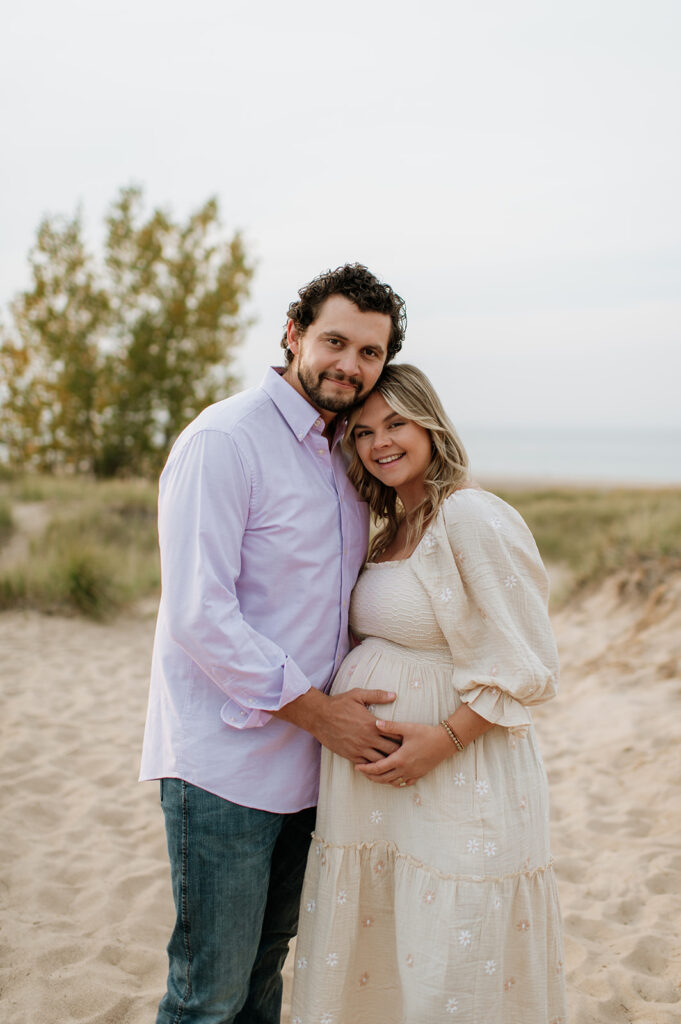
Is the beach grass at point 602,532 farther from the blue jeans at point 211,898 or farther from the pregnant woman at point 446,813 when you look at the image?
the blue jeans at point 211,898

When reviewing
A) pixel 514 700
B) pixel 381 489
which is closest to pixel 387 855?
pixel 514 700

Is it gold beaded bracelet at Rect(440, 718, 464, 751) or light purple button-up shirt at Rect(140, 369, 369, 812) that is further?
gold beaded bracelet at Rect(440, 718, 464, 751)

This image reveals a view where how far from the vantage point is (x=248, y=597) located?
2252 mm

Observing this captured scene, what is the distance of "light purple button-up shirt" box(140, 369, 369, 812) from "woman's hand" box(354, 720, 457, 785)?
24 centimetres

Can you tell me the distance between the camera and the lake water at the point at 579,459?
44812 mm

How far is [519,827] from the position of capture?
2238 mm

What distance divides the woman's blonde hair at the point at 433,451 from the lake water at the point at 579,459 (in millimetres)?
36004

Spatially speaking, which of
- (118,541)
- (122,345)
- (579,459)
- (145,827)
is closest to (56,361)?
(122,345)

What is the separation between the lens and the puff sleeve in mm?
2221

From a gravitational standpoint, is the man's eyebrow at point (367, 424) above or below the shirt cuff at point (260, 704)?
above

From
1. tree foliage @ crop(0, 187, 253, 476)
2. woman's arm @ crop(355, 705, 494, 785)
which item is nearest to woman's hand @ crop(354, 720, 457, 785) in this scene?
woman's arm @ crop(355, 705, 494, 785)

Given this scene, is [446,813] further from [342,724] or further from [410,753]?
[342,724]

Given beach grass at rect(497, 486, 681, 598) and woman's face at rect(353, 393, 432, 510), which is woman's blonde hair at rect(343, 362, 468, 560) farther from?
beach grass at rect(497, 486, 681, 598)

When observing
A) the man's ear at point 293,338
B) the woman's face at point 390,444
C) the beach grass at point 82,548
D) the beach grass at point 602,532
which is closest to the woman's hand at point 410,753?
the woman's face at point 390,444
